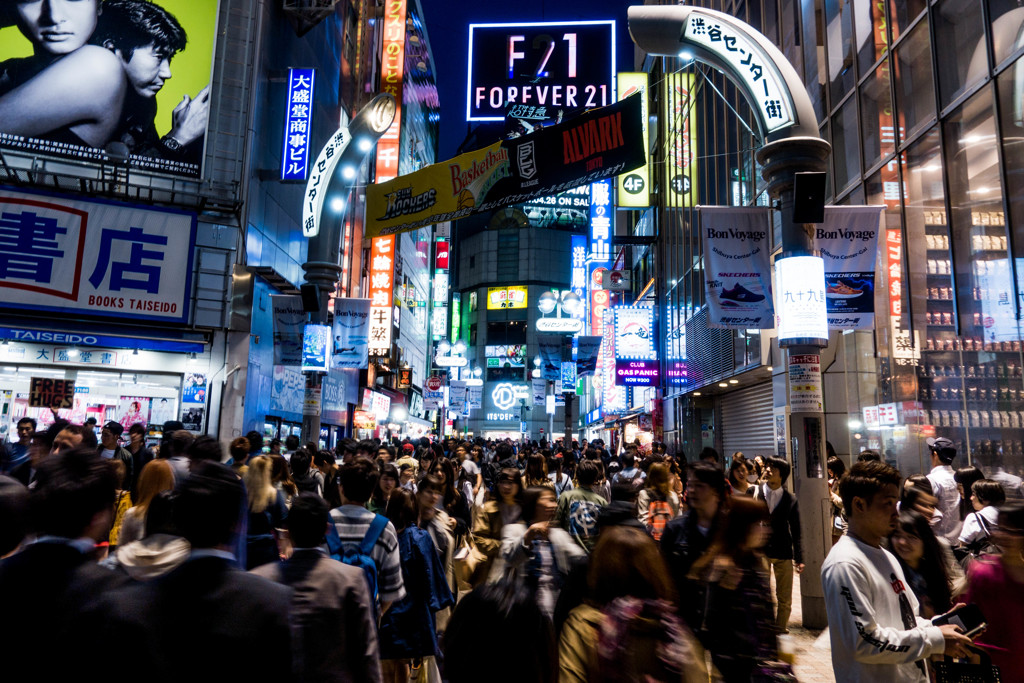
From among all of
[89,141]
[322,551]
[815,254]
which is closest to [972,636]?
[322,551]

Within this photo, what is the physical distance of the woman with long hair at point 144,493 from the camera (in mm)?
4980

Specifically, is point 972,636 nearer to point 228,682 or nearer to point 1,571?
point 228,682

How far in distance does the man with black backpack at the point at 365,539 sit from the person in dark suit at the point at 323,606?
1276mm

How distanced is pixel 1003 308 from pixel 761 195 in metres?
10.6

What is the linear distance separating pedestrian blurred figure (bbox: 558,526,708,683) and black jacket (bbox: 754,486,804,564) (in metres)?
5.49

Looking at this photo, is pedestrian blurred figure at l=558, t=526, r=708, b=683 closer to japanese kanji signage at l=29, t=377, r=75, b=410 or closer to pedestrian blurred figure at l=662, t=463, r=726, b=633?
pedestrian blurred figure at l=662, t=463, r=726, b=633

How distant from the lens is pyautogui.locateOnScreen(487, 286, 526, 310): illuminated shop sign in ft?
290

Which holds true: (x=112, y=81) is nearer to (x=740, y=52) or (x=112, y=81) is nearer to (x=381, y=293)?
(x=381, y=293)

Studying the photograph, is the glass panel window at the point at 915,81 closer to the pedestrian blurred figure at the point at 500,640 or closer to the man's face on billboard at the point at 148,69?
the pedestrian blurred figure at the point at 500,640

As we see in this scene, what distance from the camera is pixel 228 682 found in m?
2.51

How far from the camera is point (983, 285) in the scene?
10805 millimetres

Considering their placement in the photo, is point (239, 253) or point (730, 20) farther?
point (239, 253)

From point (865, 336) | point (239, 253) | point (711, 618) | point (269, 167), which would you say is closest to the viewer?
point (711, 618)

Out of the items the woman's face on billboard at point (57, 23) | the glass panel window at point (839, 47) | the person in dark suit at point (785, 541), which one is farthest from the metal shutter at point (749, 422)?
the woman's face on billboard at point (57, 23)
